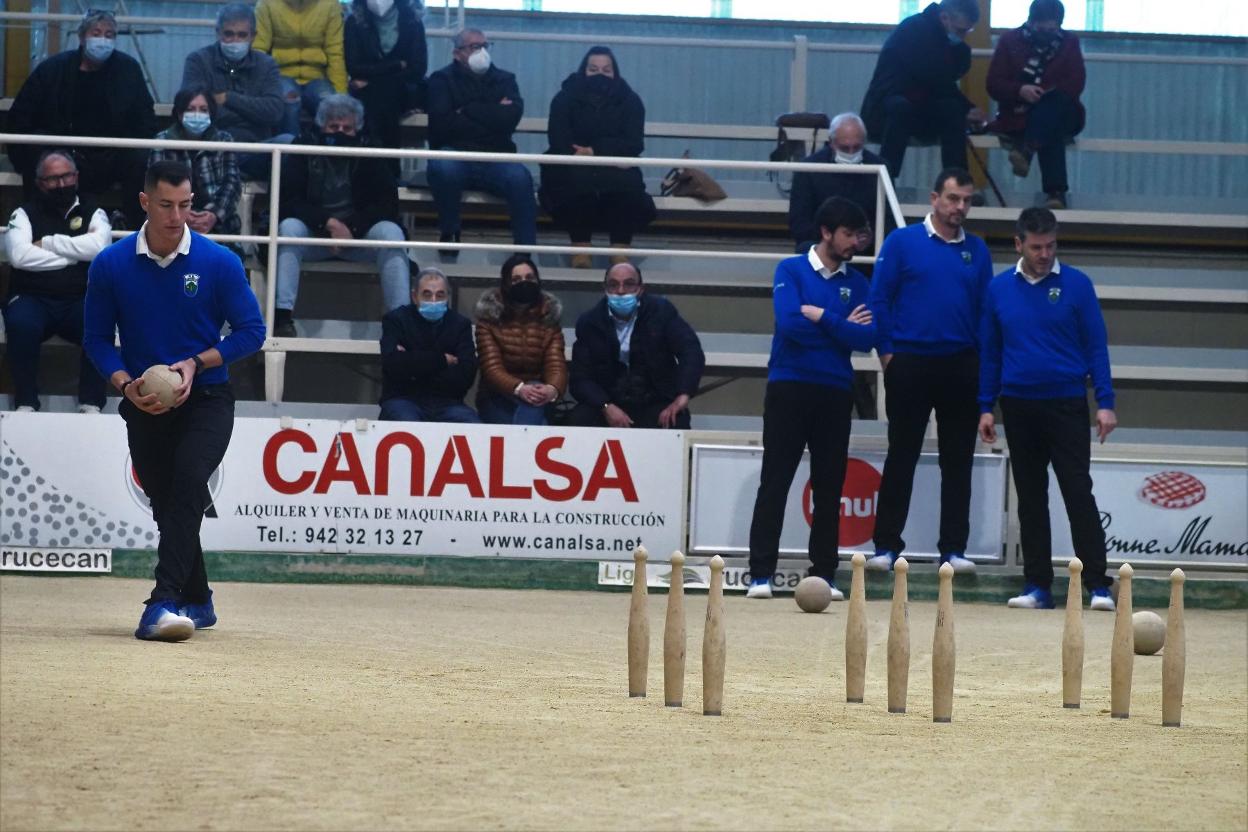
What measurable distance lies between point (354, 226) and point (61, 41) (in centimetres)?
463

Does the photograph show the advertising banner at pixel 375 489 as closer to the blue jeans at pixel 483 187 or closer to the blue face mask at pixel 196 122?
the blue jeans at pixel 483 187

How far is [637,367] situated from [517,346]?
0.82 metres

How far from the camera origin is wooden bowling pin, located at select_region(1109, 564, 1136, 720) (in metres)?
6.61

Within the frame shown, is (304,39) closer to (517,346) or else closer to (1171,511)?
(517,346)

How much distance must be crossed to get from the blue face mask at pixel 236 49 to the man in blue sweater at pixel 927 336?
17.6 ft

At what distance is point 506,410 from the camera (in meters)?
12.7

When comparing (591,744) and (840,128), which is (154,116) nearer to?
(840,128)

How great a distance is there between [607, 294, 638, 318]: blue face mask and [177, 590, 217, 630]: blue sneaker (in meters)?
4.65

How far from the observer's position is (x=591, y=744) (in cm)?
576

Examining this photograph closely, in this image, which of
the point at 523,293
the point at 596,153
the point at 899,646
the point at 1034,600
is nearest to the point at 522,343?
the point at 523,293

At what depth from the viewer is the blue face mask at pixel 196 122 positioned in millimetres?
13711

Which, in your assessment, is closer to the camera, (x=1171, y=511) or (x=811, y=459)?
(x=811, y=459)

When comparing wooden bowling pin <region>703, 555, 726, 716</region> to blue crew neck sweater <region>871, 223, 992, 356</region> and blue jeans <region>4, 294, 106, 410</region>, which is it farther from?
blue jeans <region>4, 294, 106, 410</region>

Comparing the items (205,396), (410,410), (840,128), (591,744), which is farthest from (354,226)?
(591,744)
